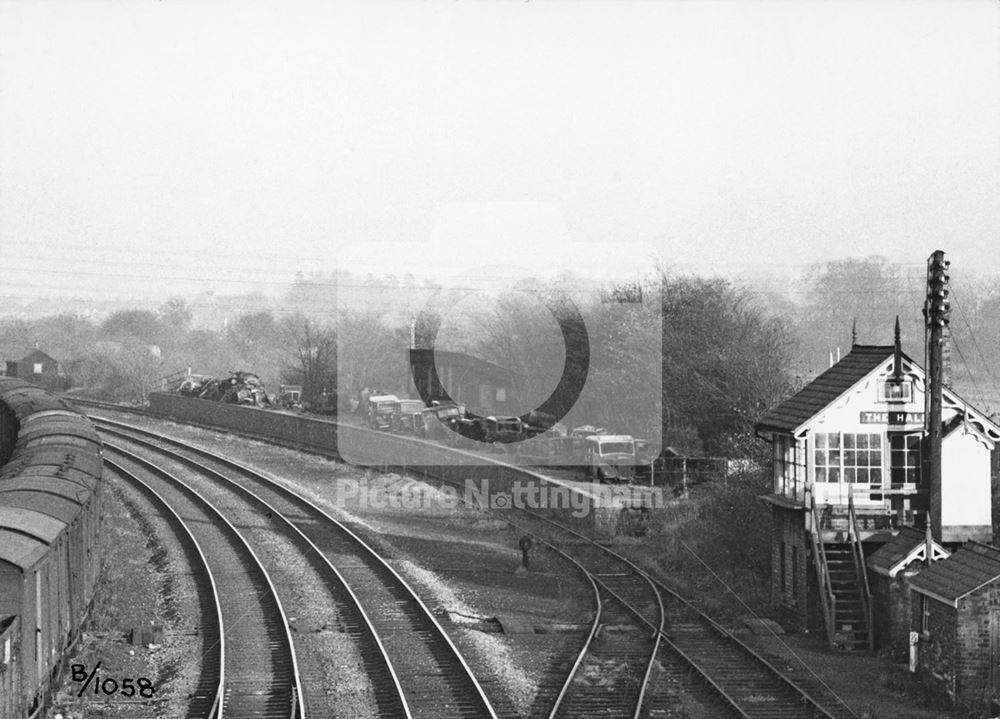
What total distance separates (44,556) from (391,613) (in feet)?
23.6

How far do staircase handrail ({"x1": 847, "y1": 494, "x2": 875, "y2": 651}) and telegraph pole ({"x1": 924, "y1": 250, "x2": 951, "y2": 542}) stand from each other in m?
1.20

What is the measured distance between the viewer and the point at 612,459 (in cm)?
3291

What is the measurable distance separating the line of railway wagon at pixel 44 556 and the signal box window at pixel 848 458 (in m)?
12.1

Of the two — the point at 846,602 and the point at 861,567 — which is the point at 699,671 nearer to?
the point at 846,602

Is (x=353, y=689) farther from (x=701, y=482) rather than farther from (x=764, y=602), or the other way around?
(x=701, y=482)

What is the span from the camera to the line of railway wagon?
11.2m

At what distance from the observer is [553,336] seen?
1732 inches

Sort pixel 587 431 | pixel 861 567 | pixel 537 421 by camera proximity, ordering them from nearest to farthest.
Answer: pixel 861 567 < pixel 587 431 < pixel 537 421

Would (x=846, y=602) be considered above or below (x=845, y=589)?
below

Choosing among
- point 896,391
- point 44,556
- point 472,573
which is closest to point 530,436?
point 472,573

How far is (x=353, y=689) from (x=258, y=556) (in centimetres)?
908

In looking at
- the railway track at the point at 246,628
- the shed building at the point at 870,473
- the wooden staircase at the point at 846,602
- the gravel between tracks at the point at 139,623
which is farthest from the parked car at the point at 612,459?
the wooden staircase at the point at 846,602

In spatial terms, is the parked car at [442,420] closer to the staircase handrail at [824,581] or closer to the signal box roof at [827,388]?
the signal box roof at [827,388]

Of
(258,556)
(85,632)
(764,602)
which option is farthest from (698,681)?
(258,556)
